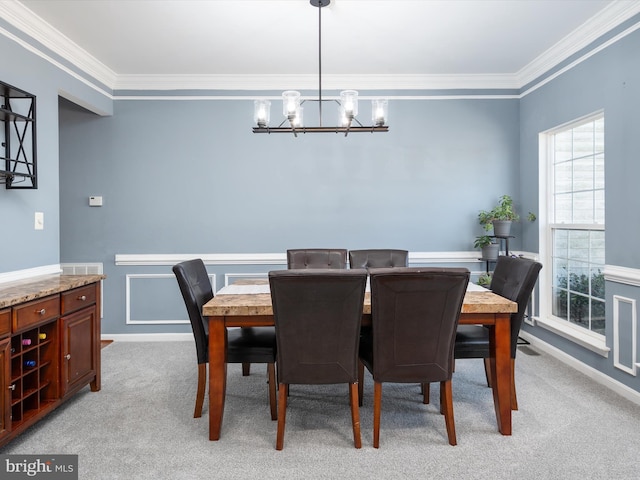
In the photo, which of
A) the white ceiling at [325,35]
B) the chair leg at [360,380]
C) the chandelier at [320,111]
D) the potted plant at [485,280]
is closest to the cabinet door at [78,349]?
the chandelier at [320,111]

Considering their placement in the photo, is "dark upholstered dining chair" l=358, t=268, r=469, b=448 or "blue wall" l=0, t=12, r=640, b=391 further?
"blue wall" l=0, t=12, r=640, b=391

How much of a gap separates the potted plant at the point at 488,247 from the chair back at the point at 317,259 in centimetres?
152

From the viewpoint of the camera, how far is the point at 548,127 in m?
3.49

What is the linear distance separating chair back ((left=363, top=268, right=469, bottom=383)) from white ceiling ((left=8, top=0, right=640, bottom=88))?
6.32 feet

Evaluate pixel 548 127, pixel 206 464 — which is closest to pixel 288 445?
pixel 206 464

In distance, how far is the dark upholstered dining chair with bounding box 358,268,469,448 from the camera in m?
1.83

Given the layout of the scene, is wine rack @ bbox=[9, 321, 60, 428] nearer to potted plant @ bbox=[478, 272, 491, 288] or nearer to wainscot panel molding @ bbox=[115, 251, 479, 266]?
wainscot panel molding @ bbox=[115, 251, 479, 266]

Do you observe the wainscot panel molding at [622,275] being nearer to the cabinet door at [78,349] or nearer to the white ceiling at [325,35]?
the white ceiling at [325,35]

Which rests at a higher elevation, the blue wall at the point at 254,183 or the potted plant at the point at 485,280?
the blue wall at the point at 254,183

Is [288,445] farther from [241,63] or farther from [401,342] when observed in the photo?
[241,63]

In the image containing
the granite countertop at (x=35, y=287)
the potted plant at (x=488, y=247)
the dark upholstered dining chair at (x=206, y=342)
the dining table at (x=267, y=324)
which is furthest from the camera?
the potted plant at (x=488, y=247)

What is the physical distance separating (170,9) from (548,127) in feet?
10.6

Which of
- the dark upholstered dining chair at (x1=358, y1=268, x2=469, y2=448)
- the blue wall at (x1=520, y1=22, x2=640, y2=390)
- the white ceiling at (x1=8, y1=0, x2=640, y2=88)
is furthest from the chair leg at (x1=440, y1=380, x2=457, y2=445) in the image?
the white ceiling at (x1=8, y1=0, x2=640, y2=88)

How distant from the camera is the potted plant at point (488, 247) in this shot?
12.3ft
